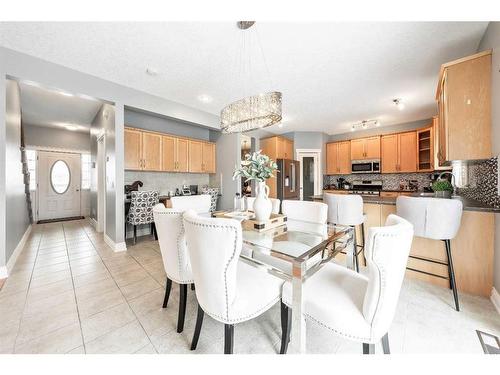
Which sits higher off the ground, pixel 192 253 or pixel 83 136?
pixel 83 136

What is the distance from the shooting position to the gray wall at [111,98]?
234cm

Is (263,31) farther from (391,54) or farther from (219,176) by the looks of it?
(219,176)

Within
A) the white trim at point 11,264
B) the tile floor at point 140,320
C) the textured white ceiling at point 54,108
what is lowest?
the tile floor at point 140,320

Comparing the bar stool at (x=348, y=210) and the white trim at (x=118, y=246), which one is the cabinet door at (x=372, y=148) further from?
the white trim at (x=118, y=246)

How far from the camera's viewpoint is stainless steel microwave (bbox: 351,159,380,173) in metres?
5.47

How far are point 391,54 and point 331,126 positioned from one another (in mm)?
3189

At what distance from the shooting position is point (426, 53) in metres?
2.40

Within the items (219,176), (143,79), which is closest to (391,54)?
(143,79)

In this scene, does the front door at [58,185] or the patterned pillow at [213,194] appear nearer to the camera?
the patterned pillow at [213,194]

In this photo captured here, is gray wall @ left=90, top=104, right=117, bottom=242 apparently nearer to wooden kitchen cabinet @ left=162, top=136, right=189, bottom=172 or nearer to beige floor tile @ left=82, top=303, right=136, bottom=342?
wooden kitchen cabinet @ left=162, top=136, right=189, bottom=172

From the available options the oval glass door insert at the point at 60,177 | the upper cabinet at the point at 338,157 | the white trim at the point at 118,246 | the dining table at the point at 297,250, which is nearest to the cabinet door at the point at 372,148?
the upper cabinet at the point at 338,157

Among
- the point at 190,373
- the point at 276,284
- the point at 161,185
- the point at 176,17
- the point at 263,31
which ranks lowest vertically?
the point at 190,373

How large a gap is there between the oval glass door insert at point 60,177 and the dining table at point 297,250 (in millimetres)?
6868

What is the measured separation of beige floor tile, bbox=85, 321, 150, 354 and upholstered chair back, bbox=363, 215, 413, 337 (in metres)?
1.47
